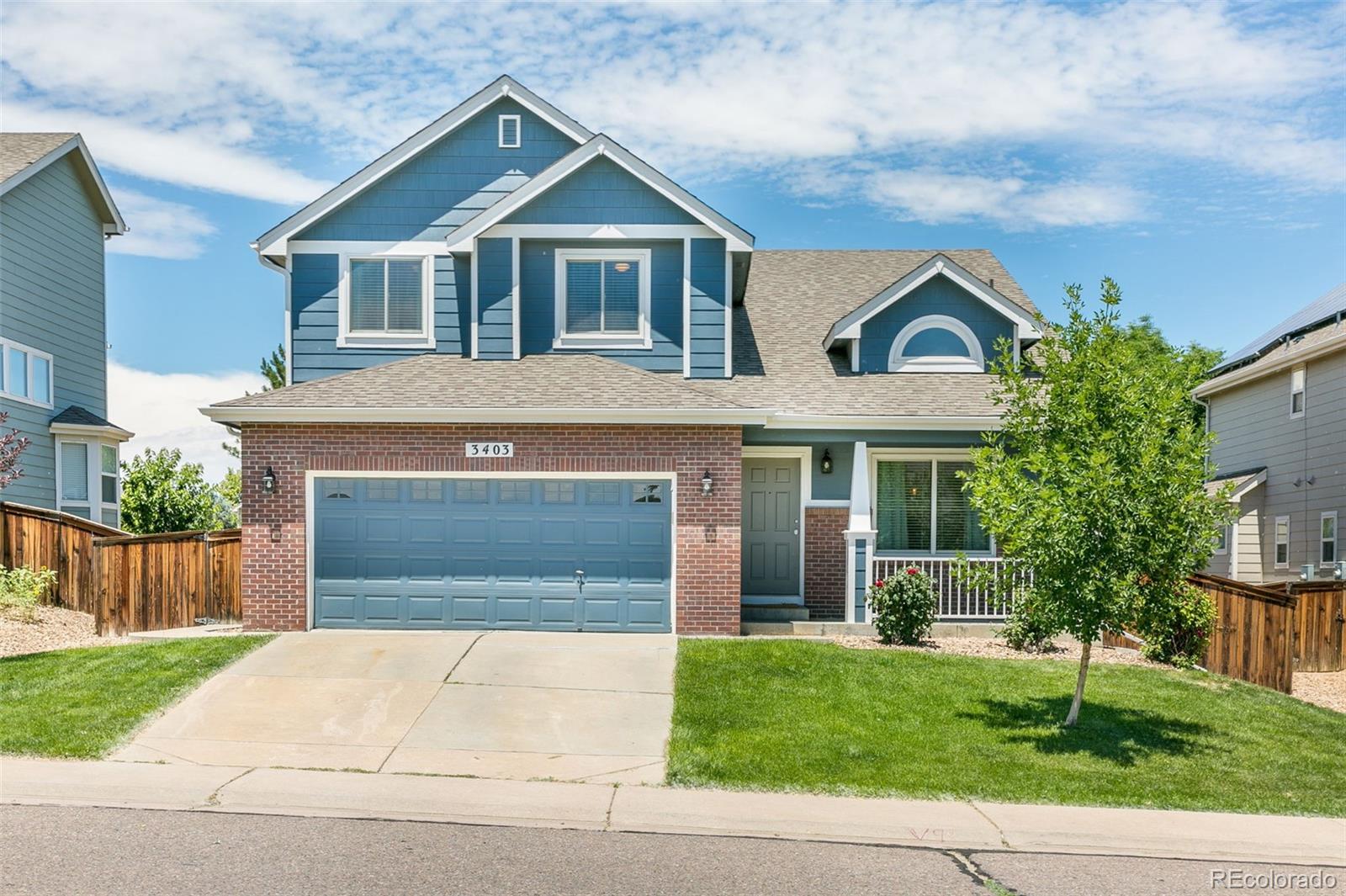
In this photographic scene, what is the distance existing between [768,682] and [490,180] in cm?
940

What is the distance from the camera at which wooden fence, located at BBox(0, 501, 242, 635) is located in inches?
591

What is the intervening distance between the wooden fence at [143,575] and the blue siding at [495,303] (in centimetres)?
470

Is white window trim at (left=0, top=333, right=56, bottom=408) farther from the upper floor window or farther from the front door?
the front door

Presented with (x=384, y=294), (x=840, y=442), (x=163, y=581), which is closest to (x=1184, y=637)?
(x=840, y=442)

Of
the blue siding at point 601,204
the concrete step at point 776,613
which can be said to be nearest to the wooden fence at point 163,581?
the blue siding at point 601,204

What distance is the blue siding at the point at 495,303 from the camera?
16.4 metres

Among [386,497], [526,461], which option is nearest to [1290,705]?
[526,461]

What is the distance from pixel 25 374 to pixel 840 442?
16.0 meters

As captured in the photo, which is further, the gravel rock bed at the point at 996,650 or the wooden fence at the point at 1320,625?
the wooden fence at the point at 1320,625

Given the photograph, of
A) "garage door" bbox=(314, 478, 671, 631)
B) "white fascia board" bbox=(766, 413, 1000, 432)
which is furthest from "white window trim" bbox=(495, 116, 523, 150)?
"white fascia board" bbox=(766, 413, 1000, 432)

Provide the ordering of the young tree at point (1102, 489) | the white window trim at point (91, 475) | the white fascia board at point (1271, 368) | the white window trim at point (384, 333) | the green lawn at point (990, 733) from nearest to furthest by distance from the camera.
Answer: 1. the green lawn at point (990, 733)
2. the young tree at point (1102, 489)
3. the white window trim at point (384, 333)
4. the white fascia board at point (1271, 368)
5. the white window trim at point (91, 475)

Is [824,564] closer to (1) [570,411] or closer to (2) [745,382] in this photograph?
(2) [745,382]

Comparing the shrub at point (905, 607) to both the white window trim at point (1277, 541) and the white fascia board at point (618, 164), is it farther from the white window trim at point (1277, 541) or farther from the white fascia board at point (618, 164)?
the white window trim at point (1277, 541)

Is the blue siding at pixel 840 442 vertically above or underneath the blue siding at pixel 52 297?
underneath
